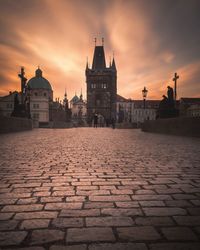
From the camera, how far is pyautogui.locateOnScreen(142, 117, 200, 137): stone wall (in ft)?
48.1

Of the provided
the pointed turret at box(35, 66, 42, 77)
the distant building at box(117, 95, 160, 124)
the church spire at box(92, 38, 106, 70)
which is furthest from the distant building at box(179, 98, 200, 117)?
the pointed turret at box(35, 66, 42, 77)

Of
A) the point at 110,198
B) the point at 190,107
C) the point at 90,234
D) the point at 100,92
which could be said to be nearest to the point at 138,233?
the point at 90,234

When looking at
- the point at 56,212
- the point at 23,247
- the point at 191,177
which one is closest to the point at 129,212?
the point at 56,212

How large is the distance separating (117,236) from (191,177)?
8.54ft

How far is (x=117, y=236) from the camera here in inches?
77.7

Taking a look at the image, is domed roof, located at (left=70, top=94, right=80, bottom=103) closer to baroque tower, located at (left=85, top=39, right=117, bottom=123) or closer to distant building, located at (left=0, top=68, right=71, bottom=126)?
distant building, located at (left=0, top=68, right=71, bottom=126)

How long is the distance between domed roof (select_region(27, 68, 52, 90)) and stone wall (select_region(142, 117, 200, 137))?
7152 cm

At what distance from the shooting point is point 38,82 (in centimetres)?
8788

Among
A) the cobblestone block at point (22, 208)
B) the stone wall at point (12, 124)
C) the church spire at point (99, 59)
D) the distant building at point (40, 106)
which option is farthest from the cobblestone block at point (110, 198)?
the church spire at point (99, 59)

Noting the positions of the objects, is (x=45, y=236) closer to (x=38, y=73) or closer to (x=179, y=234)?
(x=179, y=234)

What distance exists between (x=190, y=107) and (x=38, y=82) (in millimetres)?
57070

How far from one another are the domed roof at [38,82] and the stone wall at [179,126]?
7152 centimetres

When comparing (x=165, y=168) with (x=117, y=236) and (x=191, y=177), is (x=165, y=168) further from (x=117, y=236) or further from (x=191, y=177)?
(x=117, y=236)

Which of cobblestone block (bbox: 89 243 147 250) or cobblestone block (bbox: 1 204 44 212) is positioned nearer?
cobblestone block (bbox: 89 243 147 250)
